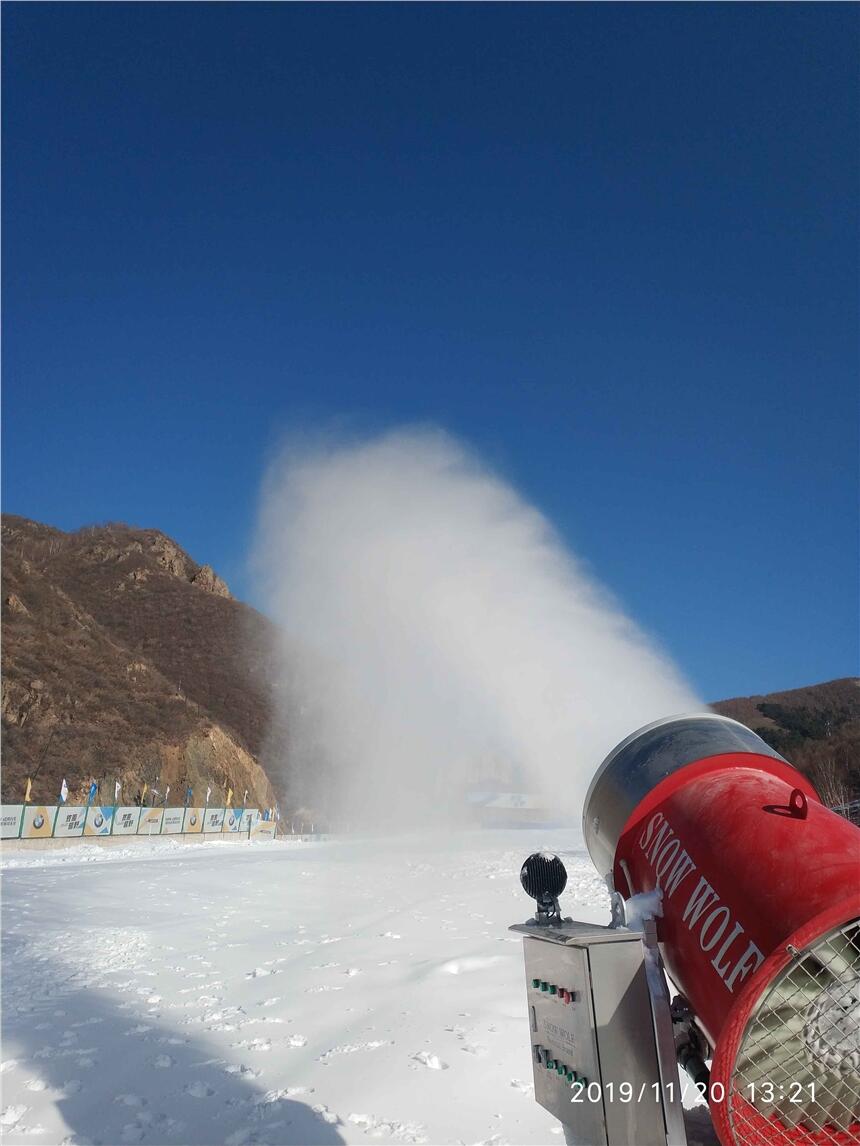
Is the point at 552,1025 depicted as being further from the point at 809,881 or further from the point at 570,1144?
the point at 809,881

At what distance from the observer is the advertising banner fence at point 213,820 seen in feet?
115

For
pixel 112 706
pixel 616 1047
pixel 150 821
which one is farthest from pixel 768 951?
pixel 112 706

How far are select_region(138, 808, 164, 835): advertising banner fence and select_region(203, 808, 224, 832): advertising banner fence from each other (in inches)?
146

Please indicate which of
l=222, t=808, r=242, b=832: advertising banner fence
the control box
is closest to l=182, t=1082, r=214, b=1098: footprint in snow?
the control box

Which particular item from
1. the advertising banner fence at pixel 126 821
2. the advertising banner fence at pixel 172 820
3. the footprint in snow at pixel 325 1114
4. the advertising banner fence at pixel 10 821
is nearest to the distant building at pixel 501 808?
the advertising banner fence at pixel 172 820

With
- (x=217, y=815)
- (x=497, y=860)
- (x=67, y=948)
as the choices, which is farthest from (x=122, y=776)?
(x=67, y=948)

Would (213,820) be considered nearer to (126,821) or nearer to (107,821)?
(126,821)

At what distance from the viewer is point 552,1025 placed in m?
Result: 2.78

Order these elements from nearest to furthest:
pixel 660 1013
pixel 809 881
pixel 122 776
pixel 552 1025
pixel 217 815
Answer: pixel 809 881
pixel 660 1013
pixel 552 1025
pixel 217 815
pixel 122 776

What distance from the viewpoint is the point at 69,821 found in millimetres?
26562

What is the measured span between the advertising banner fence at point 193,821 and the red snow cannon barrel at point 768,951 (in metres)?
33.4

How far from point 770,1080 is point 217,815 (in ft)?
122

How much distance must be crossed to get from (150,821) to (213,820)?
18.5ft

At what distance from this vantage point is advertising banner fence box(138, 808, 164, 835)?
98.8 ft
